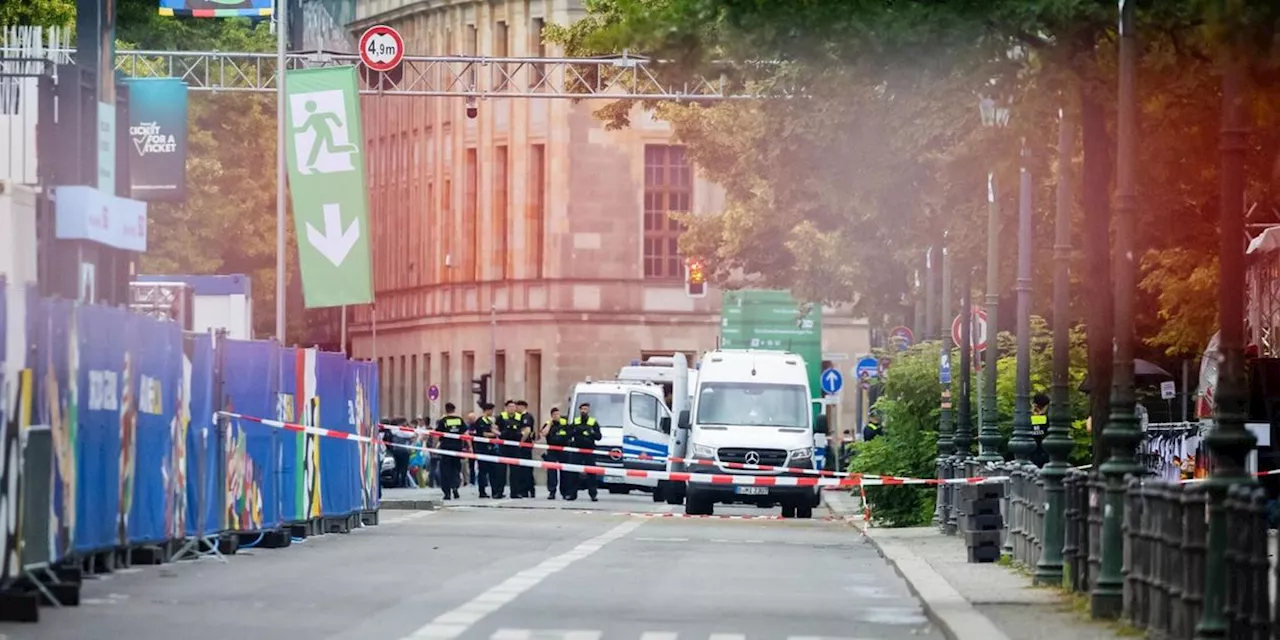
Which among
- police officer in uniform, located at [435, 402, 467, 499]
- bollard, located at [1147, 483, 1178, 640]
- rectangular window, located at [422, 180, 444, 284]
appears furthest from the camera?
rectangular window, located at [422, 180, 444, 284]

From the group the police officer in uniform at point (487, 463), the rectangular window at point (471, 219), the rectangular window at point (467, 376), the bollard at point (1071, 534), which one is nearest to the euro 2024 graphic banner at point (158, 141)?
the bollard at point (1071, 534)

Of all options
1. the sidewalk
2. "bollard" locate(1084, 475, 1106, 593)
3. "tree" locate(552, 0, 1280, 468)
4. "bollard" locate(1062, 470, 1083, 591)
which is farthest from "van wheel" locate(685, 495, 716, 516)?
"bollard" locate(1084, 475, 1106, 593)

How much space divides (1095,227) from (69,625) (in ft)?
29.4

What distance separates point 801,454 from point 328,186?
45.9 feet

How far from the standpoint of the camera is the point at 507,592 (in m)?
21.1

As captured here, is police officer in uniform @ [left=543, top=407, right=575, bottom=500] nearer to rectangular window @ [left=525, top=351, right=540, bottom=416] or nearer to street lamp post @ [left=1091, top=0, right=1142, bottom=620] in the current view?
street lamp post @ [left=1091, top=0, right=1142, bottom=620]

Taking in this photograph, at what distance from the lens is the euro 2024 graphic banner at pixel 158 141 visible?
108 ft

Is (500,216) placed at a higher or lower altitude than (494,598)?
higher

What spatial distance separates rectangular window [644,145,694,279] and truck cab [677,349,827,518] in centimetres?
3964

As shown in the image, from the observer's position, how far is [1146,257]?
151 feet

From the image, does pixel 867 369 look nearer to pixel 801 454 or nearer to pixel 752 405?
pixel 752 405

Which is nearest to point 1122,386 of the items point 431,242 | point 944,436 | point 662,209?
point 944,436

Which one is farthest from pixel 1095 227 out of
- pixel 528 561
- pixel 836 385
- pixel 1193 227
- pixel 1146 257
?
pixel 836 385

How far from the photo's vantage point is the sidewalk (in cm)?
1758
